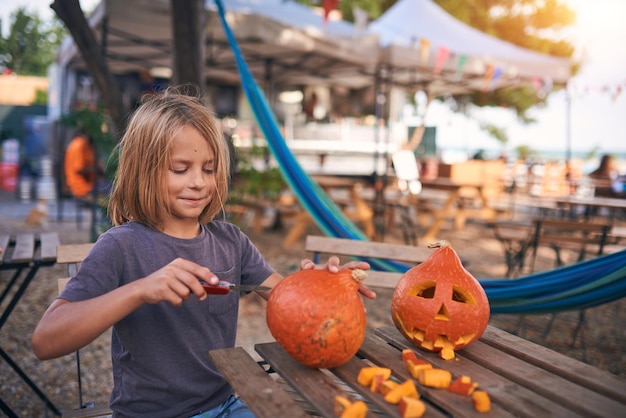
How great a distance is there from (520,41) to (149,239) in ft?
69.0

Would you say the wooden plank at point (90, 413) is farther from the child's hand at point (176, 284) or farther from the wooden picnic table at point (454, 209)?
the wooden picnic table at point (454, 209)

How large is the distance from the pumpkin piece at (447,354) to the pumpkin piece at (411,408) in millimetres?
360

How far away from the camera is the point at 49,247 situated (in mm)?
2139

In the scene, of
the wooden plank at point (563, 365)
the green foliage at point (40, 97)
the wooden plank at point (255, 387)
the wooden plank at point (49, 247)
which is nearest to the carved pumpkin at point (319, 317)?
the wooden plank at point (255, 387)

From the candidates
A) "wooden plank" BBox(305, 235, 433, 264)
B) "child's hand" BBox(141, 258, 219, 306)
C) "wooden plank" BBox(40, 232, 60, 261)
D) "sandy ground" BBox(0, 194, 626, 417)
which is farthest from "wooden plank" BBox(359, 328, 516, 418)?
"sandy ground" BBox(0, 194, 626, 417)

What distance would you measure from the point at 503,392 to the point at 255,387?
546 mm

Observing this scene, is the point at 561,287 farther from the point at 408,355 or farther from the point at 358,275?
the point at 358,275

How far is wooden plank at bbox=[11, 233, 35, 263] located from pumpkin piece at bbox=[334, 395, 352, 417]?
1.56 m

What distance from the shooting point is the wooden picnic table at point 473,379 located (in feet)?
3.22

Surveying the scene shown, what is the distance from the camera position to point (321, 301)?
3.83ft

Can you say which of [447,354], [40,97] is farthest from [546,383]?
[40,97]

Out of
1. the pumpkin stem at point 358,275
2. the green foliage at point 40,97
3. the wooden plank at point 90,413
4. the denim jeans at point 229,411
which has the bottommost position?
the wooden plank at point 90,413

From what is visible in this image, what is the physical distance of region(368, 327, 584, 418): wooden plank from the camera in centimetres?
98

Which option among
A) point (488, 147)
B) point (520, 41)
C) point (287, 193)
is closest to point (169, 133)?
point (287, 193)
